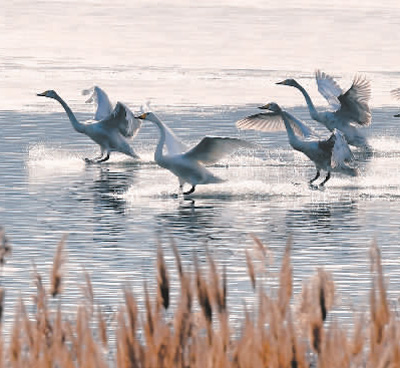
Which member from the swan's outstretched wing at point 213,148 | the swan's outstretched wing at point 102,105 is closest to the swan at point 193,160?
the swan's outstretched wing at point 213,148

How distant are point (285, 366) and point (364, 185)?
1509cm

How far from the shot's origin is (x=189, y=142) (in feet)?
83.3

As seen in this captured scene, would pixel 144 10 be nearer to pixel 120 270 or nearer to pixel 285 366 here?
pixel 120 270

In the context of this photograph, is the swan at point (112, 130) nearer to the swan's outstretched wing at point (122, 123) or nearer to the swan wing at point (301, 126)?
the swan's outstretched wing at point (122, 123)

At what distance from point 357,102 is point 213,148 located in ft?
20.6

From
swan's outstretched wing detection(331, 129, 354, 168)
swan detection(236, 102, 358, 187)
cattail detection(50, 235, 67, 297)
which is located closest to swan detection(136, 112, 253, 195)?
swan's outstretched wing detection(331, 129, 354, 168)

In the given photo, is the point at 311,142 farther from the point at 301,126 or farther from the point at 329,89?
the point at 329,89

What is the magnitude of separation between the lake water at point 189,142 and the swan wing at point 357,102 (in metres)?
0.74

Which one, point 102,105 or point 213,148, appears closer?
point 213,148

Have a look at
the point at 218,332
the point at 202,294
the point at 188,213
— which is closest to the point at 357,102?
the point at 188,213

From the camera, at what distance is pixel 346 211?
17875mm

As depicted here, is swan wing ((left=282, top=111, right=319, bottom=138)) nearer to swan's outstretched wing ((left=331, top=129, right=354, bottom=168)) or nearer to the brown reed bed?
swan's outstretched wing ((left=331, top=129, right=354, bottom=168))

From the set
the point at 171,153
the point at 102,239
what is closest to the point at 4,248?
the point at 102,239

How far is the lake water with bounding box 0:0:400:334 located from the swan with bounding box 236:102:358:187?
0.36 metres
